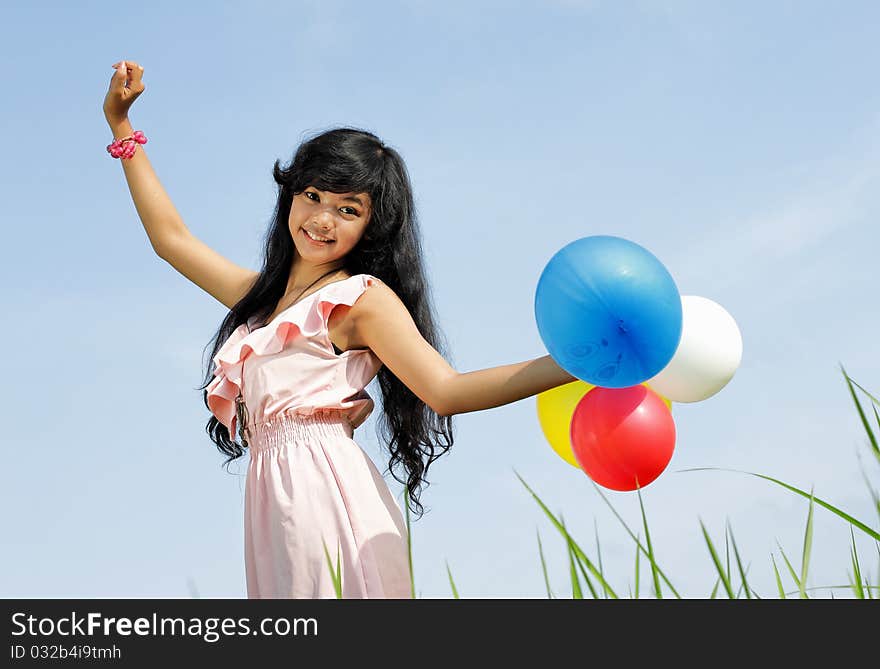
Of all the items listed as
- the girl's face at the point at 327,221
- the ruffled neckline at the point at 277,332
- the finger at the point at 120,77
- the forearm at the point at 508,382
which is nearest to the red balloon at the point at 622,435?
the forearm at the point at 508,382

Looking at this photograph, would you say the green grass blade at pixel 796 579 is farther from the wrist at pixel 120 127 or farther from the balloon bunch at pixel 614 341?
the wrist at pixel 120 127

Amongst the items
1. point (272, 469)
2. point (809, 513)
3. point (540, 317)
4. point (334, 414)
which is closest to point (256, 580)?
point (272, 469)

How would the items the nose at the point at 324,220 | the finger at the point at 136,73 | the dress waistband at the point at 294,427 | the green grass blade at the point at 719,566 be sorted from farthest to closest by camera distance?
1. the finger at the point at 136,73
2. the nose at the point at 324,220
3. the dress waistband at the point at 294,427
4. the green grass blade at the point at 719,566

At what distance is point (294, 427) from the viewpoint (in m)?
2.75

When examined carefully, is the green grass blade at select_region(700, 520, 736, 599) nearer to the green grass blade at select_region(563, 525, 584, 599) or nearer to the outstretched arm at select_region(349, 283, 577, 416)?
the green grass blade at select_region(563, 525, 584, 599)

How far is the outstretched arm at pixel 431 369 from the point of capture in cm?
245

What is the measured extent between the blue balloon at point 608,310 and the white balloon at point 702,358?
421mm

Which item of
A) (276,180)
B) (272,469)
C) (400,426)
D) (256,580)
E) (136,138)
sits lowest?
(256,580)

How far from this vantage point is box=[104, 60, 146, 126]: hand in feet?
11.2

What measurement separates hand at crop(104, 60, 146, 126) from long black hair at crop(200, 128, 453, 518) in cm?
68
